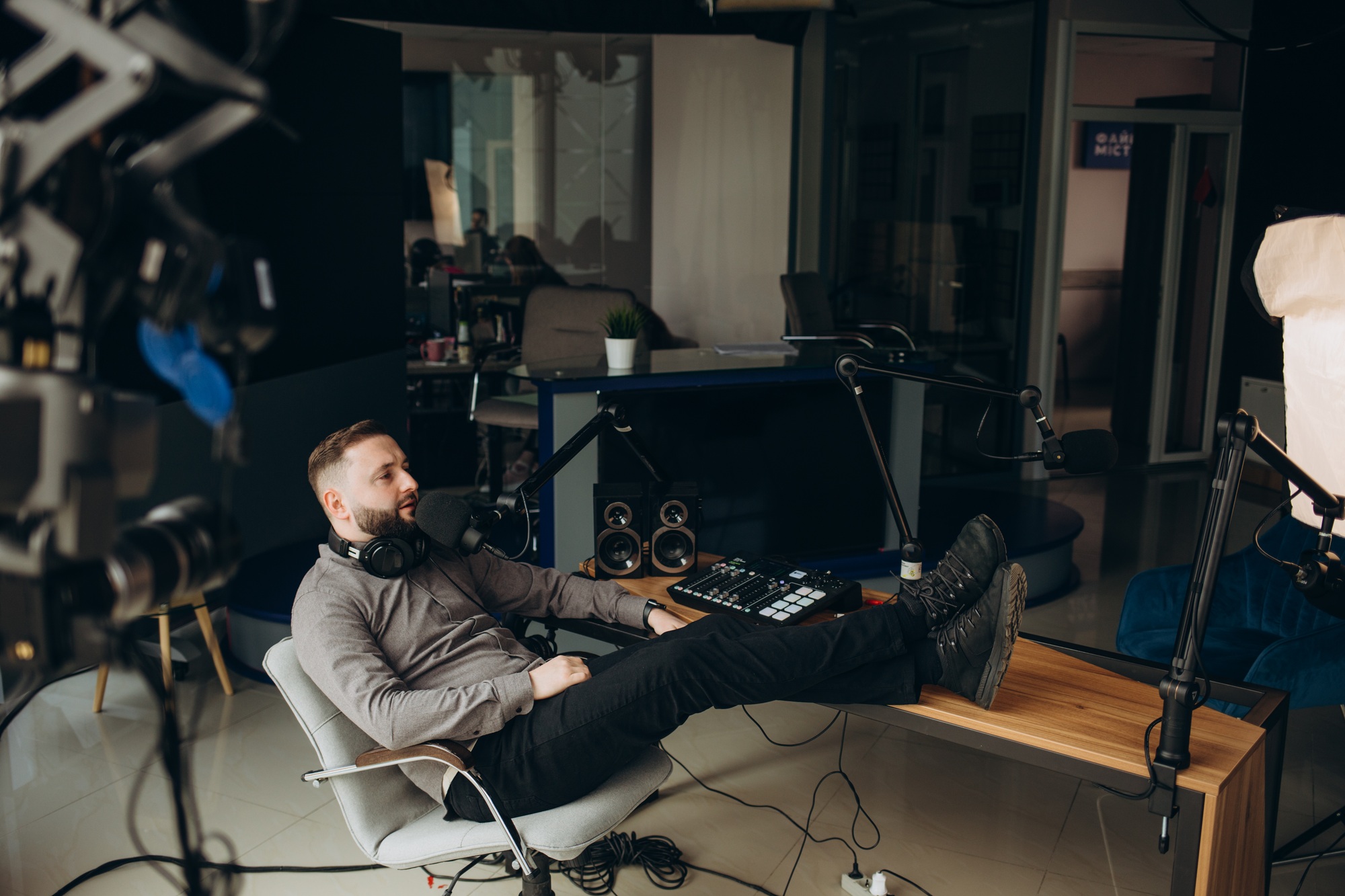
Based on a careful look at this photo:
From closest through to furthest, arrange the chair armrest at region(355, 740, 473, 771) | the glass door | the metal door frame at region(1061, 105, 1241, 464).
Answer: the chair armrest at region(355, 740, 473, 771)
the metal door frame at region(1061, 105, 1241, 464)
the glass door

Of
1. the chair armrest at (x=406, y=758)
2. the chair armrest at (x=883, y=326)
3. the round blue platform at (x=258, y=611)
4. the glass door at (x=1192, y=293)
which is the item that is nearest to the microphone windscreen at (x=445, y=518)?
the chair armrest at (x=406, y=758)

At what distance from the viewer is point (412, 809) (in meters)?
2.38

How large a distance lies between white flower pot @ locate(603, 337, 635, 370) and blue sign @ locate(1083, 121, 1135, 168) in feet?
22.5

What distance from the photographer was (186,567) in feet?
3.90

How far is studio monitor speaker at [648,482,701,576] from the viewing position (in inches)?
121

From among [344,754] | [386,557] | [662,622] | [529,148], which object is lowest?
[344,754]

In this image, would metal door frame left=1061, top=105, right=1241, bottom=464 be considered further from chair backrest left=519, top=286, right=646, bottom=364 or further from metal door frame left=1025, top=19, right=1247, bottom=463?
chair backrest left=519, top=286, right=646, bottom=364

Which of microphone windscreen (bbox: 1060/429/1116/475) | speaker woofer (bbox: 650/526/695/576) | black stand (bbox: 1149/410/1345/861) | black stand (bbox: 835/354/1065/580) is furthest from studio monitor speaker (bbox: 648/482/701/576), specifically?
black stand (bbox: 1149/410/1345/861)

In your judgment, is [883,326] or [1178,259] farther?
[1178,259]

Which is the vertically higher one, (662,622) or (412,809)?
(662,622)

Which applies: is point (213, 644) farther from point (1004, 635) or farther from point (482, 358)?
point (1004, 635)

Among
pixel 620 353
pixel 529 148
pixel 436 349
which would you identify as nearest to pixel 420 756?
pixel 620 353

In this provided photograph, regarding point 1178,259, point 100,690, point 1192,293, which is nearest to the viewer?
point 100,690

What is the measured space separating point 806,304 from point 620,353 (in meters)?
2.01
